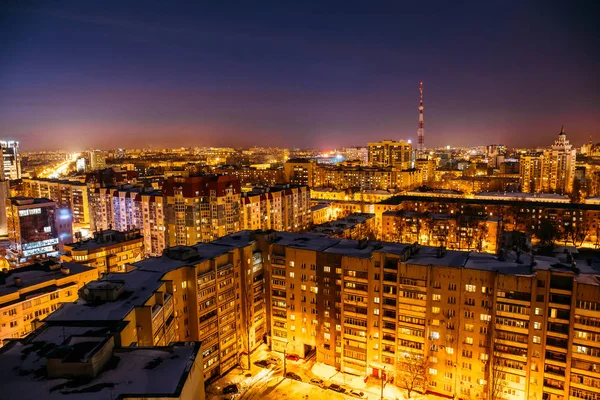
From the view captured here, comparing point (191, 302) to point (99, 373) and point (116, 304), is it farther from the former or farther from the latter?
point (99, 373)

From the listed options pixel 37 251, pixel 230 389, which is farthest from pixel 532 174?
pixel 37 251

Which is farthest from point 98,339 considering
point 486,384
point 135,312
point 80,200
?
point 80,200

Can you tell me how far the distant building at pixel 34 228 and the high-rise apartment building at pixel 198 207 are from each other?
11.2 m

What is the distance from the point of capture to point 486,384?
18250 mm

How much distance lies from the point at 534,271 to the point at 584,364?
396 cm

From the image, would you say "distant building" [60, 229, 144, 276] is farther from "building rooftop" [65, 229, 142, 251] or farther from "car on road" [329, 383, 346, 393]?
"car on road" [329, 383, 346, 393]

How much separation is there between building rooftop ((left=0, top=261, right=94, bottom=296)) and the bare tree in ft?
58.5

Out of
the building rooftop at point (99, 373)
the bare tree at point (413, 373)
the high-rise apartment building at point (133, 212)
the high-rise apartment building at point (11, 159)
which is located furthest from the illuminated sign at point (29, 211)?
the high-rise apartment building at point (11, 159)

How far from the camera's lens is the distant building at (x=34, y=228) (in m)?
38.5

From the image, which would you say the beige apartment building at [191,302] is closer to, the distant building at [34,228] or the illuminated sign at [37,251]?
the illuminated sign at [37,251]

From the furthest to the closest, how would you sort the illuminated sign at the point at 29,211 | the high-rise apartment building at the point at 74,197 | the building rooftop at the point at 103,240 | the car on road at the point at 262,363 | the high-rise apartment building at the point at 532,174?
the high-rise apartment building at the point at 532,174, the high-rise apartment building at the point at 74,197, the illuminated sign at the point at 29,211, the building rooftop at the point at 103,240, the car on road at the point at 262,363

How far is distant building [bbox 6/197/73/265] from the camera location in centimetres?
3847

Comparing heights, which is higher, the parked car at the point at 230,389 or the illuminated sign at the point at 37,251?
the illuminated sign at the point at 37,251

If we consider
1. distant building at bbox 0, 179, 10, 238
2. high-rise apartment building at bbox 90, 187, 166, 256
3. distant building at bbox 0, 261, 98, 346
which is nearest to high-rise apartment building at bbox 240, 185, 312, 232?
high-rise apartment building at bbox 90, 187, 166, 256
